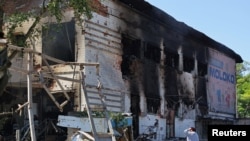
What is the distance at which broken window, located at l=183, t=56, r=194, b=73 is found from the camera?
83.8 ft

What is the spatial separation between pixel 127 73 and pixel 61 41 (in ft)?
12.2

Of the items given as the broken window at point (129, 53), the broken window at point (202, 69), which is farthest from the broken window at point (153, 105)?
the broken window at point (202, 69)

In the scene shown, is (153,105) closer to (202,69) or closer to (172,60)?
(172,60)

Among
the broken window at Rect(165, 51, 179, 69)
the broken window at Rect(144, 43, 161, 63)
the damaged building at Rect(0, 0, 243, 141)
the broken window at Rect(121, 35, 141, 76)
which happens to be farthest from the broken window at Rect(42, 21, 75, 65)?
the broken window at Rect(165, 51, 179, 69)

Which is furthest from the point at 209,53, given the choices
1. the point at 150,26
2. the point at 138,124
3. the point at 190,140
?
the point at 190,140

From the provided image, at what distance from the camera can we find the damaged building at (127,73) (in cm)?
1667

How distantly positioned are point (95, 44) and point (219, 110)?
15119 mm

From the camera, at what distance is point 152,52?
867 inches

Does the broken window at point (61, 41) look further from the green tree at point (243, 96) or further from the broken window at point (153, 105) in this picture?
the green tree at point (243, 96)

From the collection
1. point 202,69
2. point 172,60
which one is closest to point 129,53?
point 172,60

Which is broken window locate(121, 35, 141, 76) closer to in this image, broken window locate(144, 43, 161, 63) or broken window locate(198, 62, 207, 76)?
broken window locate(144, 43, 161, 63)

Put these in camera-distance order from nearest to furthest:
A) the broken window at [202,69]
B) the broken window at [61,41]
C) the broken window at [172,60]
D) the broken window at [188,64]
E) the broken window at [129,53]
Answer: the broken window at [61,41], the broken window at [129,53], the broken window at [172,60], the broken window at [188,64], the broken window at [202,69]

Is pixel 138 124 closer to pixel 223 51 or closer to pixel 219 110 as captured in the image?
pixel 219 110

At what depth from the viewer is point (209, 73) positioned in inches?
1131
